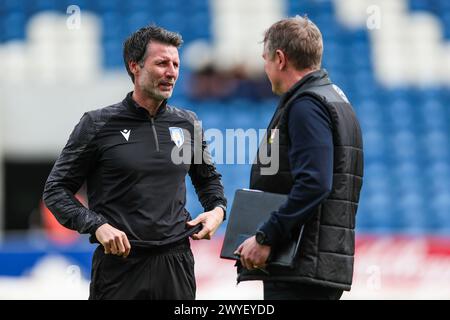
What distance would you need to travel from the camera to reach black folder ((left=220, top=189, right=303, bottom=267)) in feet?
9.58

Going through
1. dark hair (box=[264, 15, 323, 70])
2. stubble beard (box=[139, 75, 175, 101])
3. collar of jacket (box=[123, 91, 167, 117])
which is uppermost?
dark hair (box=[264, 15, 323, 70])

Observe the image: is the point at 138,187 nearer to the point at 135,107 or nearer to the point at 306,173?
the point at 135,107

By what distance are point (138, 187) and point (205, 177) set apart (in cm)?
38

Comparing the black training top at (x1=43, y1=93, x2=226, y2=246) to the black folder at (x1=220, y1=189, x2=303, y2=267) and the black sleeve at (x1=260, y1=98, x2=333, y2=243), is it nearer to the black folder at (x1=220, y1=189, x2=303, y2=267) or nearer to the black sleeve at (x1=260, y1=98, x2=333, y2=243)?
the black folder at (x1=220, y1=189, x2=303, y2=267)

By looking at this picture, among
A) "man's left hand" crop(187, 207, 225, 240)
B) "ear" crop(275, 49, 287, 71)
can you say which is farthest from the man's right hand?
"ear" crop(275, 49, 287, 71)

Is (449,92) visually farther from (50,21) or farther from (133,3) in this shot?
(50,21)

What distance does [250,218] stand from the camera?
3.03 metres

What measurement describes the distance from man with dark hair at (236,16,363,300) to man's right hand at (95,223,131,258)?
420mm

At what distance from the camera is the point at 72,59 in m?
8.24

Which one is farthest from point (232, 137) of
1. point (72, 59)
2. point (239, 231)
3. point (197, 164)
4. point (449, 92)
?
point (239, 231)

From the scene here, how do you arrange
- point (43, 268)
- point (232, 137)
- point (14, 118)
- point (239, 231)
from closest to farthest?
point (239, 231)
point (43, 268)
point (232, 137)
point (14, 118)

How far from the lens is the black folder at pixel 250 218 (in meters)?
2.92

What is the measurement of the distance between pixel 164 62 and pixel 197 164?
0.44 metres

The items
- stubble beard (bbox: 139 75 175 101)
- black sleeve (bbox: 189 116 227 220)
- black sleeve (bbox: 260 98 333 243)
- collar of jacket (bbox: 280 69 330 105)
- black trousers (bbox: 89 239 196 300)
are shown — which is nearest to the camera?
black sleeve (bbox: 260 98 333 243)
